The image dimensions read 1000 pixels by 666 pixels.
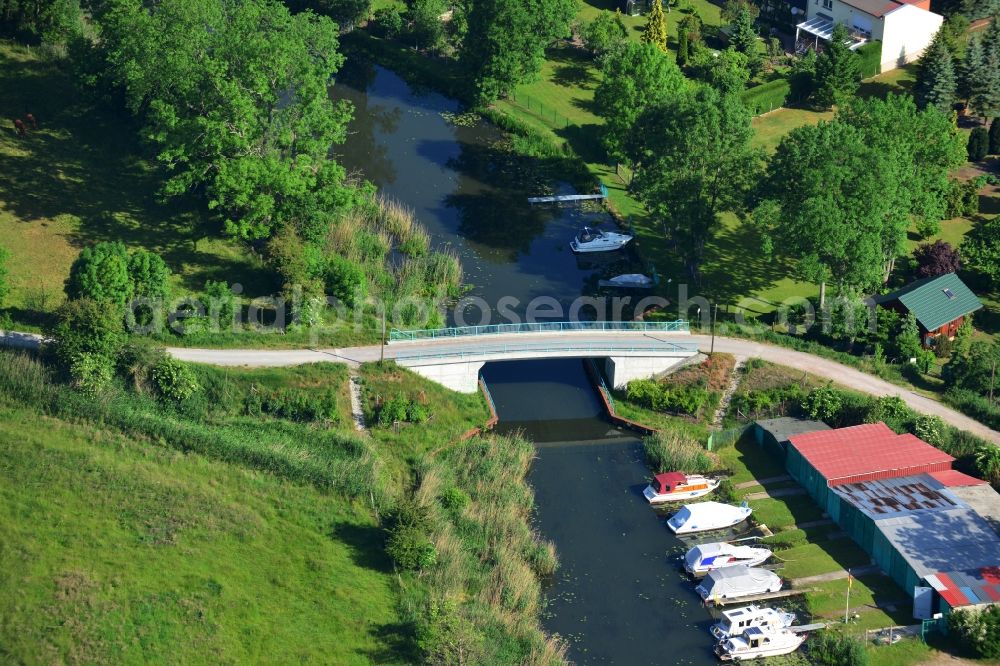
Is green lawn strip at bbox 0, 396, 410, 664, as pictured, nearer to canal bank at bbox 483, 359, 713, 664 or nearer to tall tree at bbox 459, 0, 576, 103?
canal bank at bbox 483, 359, 713, 664

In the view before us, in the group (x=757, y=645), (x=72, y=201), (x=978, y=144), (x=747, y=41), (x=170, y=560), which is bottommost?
(x=757, y=645)

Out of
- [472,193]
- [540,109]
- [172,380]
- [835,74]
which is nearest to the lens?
[172,380]

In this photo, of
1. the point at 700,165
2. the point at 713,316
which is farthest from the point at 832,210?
the point at 713,316

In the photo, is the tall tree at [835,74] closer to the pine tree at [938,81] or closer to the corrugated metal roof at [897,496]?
the pine tree at [938,81]

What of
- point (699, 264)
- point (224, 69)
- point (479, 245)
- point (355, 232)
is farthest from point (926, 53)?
point (224, 69)

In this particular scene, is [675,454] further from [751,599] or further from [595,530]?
[751,599]

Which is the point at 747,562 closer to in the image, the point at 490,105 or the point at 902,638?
the point at 902,638
